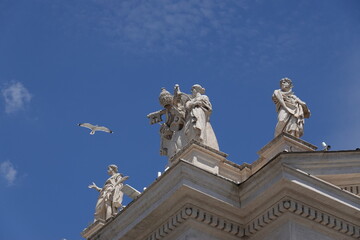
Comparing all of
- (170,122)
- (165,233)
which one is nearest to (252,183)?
(165,233)

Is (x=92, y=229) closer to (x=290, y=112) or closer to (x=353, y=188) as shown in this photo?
(x=290, y=112)

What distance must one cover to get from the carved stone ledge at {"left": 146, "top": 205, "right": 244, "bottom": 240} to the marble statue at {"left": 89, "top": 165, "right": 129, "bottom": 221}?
3948 mm

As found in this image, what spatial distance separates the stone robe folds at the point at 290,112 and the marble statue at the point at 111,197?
484 centimetres

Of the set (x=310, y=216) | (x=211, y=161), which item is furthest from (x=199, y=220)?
Result: (x=310, y=216)

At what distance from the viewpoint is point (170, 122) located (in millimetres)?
24156

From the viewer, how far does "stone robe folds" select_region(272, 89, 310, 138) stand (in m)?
22.6

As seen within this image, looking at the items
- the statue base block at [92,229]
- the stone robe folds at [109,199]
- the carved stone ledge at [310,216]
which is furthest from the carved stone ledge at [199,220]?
the stone robe folds at [109,199]

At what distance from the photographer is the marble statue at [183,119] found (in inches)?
893

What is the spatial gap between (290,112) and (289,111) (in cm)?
4

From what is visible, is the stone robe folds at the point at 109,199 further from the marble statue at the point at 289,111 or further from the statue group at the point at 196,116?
the marble statue at the point at 289,111

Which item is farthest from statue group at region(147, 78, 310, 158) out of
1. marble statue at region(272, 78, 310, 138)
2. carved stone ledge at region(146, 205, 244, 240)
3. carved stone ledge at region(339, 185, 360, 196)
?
carved stone ledge at region(146, 205, 244, 240)

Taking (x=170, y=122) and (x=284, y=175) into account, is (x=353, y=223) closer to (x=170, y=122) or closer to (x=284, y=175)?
(x=284, y=175)

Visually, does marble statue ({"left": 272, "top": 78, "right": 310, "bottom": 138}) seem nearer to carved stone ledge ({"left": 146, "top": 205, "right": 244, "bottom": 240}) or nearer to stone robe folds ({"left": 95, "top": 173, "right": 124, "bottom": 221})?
carved stone ledge ({"left": 146, "top": 205, "right": 244, "bottom": 240})

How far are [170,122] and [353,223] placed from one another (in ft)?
19.0
